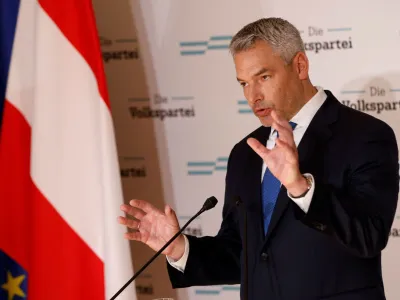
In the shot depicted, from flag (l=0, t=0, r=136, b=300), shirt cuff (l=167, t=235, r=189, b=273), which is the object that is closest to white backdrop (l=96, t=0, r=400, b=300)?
flag (l=0, t=0, r=136, b=300)

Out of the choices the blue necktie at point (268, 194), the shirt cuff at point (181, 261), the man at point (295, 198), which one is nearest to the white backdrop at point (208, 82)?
the man at point (295, 198)

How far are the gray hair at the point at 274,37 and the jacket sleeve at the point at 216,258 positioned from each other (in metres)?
0.46

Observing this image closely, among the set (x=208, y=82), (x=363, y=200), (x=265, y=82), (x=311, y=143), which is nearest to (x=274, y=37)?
(x=265, y=82)

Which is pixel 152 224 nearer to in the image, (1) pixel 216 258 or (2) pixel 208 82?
(1) pixel 216 258

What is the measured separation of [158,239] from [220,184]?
1144 millimetres

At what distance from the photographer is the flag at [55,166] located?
113 inches

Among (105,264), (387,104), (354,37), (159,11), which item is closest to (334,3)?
(354,37)

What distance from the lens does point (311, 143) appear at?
6.97 feet

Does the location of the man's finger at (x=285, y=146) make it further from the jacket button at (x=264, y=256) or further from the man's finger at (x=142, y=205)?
the man's finger at (x=142, y=205)

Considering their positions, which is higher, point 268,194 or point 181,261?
point 268,194

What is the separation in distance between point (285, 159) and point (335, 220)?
0.68ft

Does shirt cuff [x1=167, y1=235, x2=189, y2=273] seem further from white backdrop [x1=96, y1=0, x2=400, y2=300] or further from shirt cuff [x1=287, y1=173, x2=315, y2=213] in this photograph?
white backdrop [x1=96, y1=0, x2=400, y2=300]

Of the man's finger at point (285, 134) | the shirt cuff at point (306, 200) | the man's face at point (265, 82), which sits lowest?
the shirt cuff at point (306, 200)

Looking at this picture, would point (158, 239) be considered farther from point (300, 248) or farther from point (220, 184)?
point (220, 184)
